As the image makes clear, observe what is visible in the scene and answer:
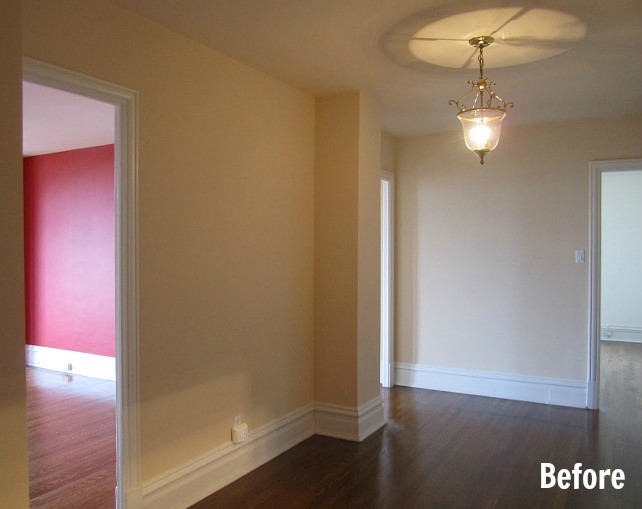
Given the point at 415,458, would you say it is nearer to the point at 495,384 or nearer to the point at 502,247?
the point at 495,384

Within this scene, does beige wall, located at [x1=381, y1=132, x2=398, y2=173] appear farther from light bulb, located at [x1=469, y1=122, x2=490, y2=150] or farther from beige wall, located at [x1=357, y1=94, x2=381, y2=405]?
light bulb, located at [x1=469, y1=122, x2=490, y2=150]

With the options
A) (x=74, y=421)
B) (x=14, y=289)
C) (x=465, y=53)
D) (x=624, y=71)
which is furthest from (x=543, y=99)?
(x=74, y=421)

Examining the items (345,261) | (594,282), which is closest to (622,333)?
(594,282)

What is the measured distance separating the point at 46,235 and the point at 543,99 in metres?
5.39

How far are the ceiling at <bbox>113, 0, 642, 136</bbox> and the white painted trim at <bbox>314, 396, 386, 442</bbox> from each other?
2299 millimetres

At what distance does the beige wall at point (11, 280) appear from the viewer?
1698 millimetres

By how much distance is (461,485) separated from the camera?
3139 mm

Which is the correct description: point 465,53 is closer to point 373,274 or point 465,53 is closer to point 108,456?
point 373,274

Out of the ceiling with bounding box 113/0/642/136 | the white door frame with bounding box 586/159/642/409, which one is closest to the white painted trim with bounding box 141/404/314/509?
the ceiling with bounding box 113/0/642/136

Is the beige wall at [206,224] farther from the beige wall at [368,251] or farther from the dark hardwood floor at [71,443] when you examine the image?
the dark hardwood floor at [71,443]

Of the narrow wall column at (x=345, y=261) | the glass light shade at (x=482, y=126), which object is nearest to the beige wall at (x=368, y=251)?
the narrow wall column at (x=345, y=261)

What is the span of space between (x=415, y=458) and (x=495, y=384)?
181 centimetres

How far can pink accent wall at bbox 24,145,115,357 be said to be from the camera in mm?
5797

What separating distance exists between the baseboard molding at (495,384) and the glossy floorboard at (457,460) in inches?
5.5
